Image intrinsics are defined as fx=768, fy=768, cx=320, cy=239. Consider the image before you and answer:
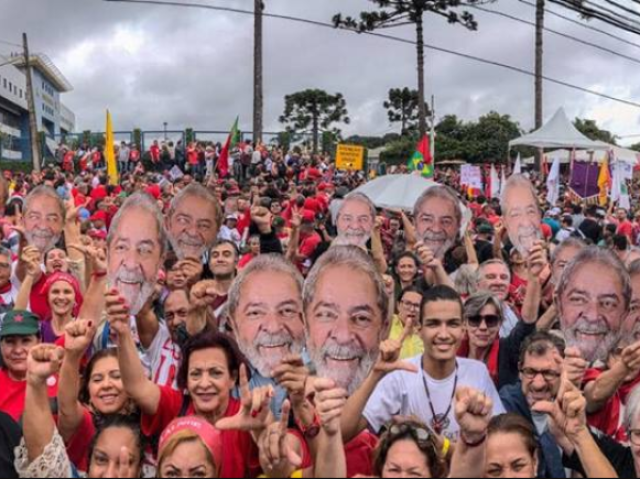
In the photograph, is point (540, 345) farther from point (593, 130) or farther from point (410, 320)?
point (593, 130)

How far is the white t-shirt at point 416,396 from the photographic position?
3.49 metres

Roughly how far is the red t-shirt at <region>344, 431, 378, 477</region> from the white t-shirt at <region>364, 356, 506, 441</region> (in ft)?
0.97

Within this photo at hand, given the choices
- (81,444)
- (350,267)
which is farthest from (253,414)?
(81,444)

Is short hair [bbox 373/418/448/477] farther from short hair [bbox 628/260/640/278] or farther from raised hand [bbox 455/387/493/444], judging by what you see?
short hair [bbox 628/260/640/278]

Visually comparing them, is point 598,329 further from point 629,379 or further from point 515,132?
point 515,132

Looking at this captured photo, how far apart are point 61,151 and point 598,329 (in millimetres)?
21889

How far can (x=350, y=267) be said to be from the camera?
10.3ft

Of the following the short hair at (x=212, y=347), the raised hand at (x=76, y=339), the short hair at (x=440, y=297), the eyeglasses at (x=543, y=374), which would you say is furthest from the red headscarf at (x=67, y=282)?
the eyeglasses at (x=543, y=374)

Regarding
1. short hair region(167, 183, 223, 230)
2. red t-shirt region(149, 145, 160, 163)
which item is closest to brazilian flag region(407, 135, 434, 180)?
red t-shirt region(149, 145, 160, 163)

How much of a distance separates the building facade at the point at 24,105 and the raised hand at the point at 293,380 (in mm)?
29149

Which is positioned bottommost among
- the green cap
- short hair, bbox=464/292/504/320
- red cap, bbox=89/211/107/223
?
the green cap

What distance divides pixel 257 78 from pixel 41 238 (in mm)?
15634

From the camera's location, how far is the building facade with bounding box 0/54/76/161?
35875 millimetres

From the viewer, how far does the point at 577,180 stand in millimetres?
15289
